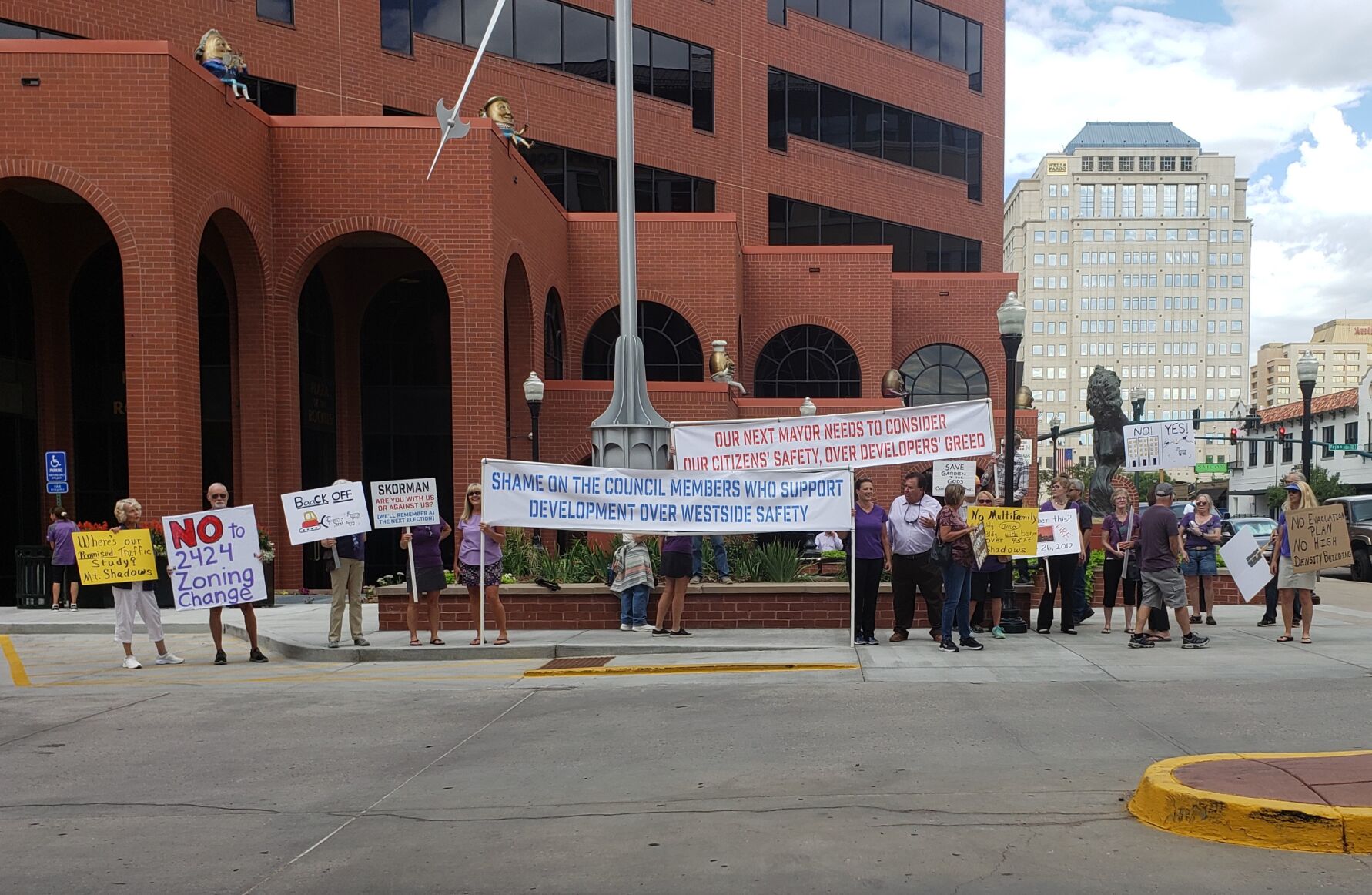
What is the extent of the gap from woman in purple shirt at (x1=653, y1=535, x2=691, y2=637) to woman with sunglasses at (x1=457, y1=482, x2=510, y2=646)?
69.6 inches

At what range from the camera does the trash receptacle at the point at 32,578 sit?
1848 cm

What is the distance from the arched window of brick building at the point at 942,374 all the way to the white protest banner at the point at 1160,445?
52.6 ft

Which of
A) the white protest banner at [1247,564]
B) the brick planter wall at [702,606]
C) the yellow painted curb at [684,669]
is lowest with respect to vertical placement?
the yellow painted curb at [684,669]

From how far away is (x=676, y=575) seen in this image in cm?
1316

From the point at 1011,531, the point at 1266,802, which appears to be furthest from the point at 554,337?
Answer: the point at 1266,802

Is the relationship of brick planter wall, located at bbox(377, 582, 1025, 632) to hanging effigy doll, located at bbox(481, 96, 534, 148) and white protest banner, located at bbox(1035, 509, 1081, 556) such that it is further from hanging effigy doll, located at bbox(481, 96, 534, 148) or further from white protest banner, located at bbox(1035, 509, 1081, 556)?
hanging effigy doll, located at bbox(481, 96, 534, 148)

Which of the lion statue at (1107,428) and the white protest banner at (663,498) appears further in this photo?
the lion statue at (1107,428)

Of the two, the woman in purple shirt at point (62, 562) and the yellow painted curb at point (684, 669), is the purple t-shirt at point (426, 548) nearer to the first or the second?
the yellow painted curb at point (684, 669)

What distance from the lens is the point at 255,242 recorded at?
1988cm

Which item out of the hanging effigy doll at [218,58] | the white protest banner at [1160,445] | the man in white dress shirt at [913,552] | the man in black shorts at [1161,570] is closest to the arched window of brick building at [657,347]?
the hanging effigy doll at [218,58]

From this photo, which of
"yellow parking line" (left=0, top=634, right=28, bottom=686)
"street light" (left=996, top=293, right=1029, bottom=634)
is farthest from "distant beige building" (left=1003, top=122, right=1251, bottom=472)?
"yellow parking line" (left=0, top=634, right=28, bottom=686)

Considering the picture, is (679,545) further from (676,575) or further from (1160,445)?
(1160,445)

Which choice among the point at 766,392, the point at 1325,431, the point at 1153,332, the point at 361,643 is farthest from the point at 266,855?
the point at 1153,332

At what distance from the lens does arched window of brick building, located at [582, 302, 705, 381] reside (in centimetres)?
2836
